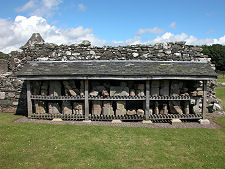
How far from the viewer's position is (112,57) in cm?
1021

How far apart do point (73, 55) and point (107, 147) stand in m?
5.87

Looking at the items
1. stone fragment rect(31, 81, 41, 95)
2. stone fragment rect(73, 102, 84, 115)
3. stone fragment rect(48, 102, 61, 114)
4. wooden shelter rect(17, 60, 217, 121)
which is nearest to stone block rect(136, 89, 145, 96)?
wooden shelter rect(17, 60, 217, 121)

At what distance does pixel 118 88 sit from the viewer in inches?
350

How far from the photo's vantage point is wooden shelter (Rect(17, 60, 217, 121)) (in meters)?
8.47

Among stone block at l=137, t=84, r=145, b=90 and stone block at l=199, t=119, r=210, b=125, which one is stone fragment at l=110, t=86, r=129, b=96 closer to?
stone block at l=137, t=84, r=145, b=90

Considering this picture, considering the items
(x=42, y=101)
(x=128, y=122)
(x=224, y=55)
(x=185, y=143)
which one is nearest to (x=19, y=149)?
(x=42, y=101)

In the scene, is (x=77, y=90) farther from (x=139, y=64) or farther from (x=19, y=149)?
(x=19, y=149)

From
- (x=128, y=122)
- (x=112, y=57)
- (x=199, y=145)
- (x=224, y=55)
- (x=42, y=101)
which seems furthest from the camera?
(x=224, y=55)

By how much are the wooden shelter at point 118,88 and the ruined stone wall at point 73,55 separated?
0.73 metres

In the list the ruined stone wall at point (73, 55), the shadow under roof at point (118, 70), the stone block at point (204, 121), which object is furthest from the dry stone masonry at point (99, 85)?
the shadow under roof at point (118, 70)

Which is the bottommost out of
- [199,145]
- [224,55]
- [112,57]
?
[199,145]

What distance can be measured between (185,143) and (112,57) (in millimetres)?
5586

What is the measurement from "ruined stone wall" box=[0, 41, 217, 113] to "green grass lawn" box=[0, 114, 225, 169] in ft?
9.62

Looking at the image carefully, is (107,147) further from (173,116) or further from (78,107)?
(173,116)
